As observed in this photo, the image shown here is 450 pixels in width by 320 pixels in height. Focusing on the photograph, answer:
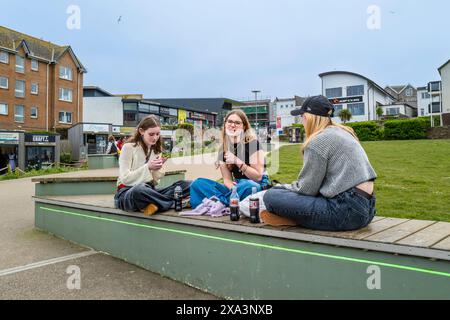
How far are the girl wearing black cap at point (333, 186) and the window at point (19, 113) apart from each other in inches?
1695

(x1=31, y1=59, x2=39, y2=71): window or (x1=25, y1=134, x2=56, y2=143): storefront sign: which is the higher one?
(x1=31, y1=59, x2=39, y2=71): window

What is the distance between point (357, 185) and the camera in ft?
9.90

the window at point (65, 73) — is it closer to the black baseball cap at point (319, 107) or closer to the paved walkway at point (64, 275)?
the paved walkway at point (64, 275)

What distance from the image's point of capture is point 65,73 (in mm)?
46188

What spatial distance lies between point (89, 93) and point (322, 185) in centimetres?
6276

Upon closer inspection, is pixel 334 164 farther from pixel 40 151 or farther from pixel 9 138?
pixel 40 151

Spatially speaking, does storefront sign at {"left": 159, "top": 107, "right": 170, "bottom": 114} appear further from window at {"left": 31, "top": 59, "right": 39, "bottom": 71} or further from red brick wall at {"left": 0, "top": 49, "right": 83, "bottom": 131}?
window at {"left": 31, "top": 59, "right": 39, "bottom": 71}

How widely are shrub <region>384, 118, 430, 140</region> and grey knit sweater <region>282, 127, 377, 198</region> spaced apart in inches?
1450

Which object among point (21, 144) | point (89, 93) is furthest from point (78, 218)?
point (89, 93)

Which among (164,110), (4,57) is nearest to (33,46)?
(4,57)

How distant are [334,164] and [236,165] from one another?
176 centimetres

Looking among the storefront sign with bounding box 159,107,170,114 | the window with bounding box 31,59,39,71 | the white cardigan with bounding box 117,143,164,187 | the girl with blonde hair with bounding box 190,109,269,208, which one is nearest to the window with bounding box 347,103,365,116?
the storefront sign with bounding box 159,107,170,114

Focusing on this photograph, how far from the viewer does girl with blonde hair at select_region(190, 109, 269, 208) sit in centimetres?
434
